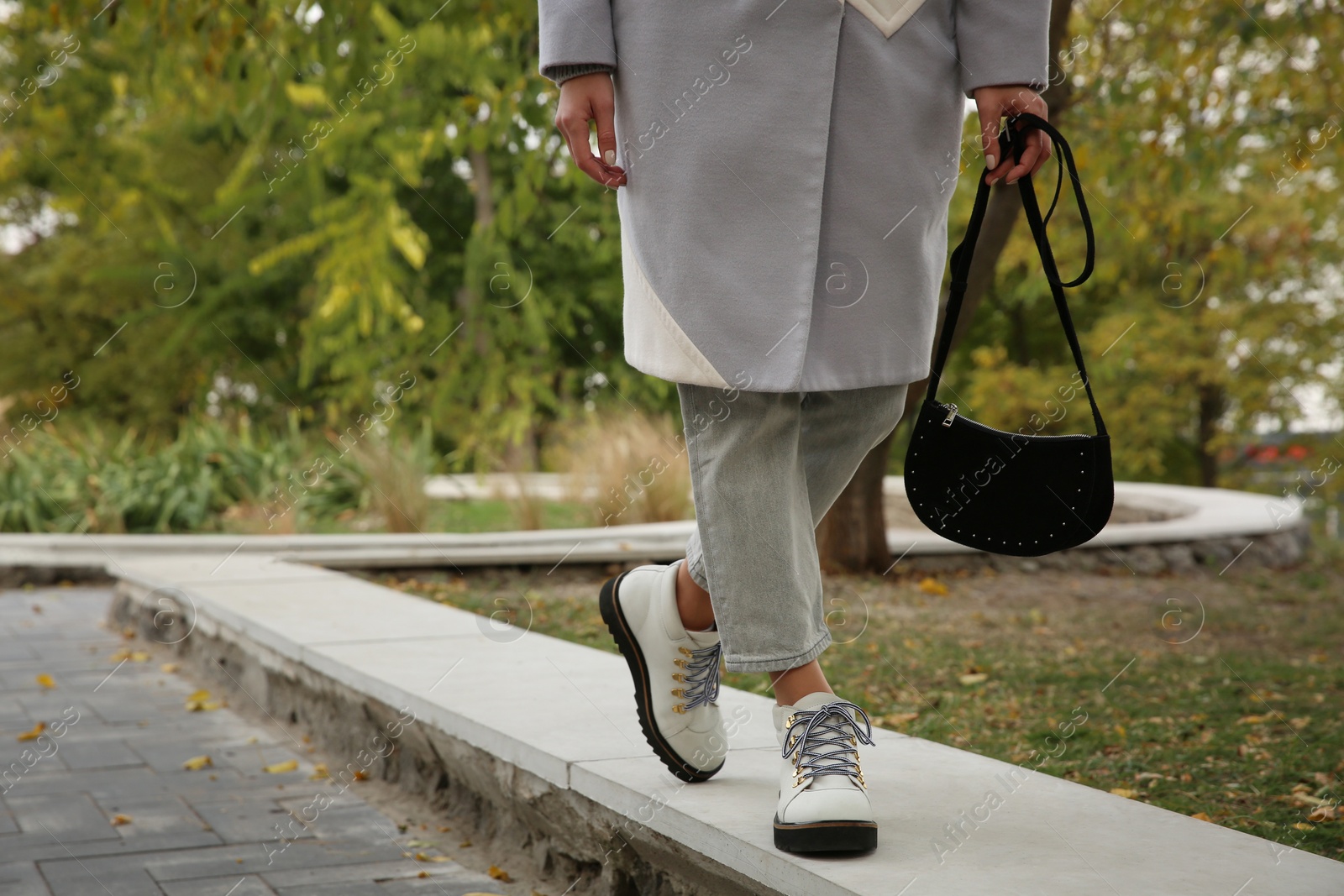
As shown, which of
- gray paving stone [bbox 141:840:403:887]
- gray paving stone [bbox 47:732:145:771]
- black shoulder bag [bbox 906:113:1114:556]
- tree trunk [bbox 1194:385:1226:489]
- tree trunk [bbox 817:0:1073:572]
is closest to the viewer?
black shoulder bag [bbox 906:113:1114:556]

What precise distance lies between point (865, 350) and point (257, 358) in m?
15.7

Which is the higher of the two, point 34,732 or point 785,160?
point 785,160

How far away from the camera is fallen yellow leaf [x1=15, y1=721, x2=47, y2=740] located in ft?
11.2

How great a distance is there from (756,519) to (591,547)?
14.4 ft

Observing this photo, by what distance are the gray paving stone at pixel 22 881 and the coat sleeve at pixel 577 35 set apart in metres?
1.75

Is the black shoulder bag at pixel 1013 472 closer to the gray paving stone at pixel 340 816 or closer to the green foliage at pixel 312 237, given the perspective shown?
the gray paving stone at pixel 340 816

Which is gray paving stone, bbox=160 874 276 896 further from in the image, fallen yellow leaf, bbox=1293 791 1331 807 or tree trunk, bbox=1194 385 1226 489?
tree trunk, bbox=1194 385 1226 489

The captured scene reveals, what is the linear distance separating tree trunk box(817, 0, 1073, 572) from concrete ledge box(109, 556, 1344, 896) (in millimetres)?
2365

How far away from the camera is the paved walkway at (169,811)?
7.60ft

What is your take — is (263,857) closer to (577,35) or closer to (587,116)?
(587,116)

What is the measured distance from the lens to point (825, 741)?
1.81m

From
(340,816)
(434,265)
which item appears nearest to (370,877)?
(340,816)

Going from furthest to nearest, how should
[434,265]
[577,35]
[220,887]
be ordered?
[434,265] < [220,887] < [577,35]

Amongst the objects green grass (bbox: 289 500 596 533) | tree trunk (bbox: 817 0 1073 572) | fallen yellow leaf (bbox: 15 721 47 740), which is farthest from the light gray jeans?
green grass (bbox: 289 500 596 533)
